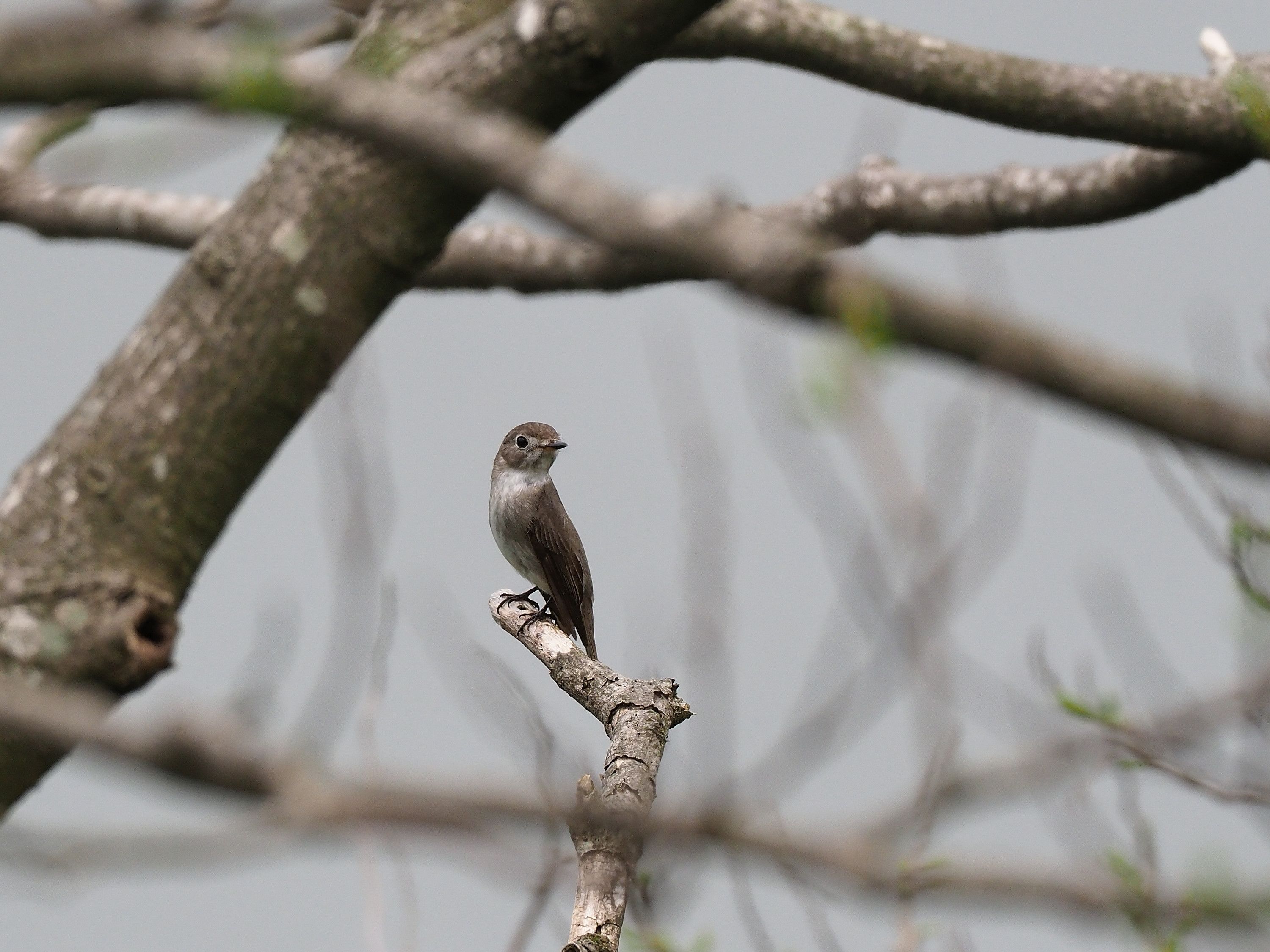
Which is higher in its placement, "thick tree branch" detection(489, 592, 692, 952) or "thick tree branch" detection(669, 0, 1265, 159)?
"thick tree branch" detection(669, 0, 1265, 159)

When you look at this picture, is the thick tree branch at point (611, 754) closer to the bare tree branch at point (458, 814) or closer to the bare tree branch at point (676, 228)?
the bare tree branch at point (458, 814)

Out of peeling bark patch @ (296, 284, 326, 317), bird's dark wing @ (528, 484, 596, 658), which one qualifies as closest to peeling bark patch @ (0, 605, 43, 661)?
peeling bark patch @ (296, 284, 326, 317)

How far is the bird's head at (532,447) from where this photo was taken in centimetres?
770

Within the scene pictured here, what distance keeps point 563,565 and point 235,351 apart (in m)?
4.28

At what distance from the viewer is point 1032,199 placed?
551cm

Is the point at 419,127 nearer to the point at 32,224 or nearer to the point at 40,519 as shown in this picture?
the point at 40,519

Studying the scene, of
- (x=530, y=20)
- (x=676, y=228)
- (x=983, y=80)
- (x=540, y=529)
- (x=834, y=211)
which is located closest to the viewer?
(x=676, y=228)

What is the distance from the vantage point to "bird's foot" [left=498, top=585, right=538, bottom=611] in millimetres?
6305

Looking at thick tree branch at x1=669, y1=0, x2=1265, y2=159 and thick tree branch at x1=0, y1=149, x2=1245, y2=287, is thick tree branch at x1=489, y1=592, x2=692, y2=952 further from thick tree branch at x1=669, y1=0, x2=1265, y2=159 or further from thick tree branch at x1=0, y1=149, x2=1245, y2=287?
thick tree branch at x1=669, y1=0, x2=1265, y2=159

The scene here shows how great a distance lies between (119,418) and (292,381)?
0.38 m

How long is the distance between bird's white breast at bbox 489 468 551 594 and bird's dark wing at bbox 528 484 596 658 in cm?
5

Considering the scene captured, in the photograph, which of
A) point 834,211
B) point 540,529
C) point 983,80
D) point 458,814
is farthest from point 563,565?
point 458,814

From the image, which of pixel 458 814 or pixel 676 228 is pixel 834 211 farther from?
pixel 458 814

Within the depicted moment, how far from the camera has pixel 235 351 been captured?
2910 mm
